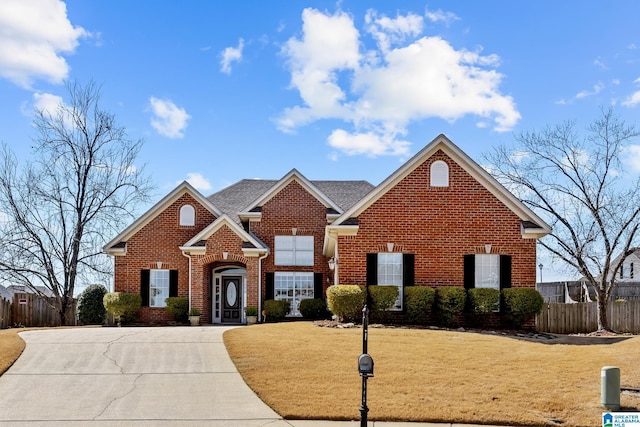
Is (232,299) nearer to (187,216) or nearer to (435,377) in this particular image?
(187,216)

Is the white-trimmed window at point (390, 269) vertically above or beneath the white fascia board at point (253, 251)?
beneath

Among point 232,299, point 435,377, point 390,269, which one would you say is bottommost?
point 435,377

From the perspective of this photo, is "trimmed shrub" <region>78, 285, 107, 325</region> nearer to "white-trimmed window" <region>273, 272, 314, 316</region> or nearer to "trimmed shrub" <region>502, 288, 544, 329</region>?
"white-trimmed window" <region>273, 272, 314, 316</region>

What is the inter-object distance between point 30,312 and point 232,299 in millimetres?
10070

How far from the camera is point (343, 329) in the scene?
21.5 meters

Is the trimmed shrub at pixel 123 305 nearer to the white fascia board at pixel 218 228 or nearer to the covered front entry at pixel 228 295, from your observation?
the covered front entry at pixel 228 295

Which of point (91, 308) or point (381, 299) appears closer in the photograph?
point (381, 299)

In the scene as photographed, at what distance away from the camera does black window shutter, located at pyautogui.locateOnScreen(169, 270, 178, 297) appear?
30.7 m

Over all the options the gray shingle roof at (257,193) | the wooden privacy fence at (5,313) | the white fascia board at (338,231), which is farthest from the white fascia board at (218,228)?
the wooden privacy fence at (5,313)

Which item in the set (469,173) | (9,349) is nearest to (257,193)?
(469,173)

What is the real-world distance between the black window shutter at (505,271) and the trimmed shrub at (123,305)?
51.0ft

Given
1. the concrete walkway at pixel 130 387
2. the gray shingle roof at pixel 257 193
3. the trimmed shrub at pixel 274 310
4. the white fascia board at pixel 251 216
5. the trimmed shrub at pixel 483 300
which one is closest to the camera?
the concrete walkway at pixel 130 387

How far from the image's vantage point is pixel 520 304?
23.8 meters

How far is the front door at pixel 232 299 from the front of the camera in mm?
30859
